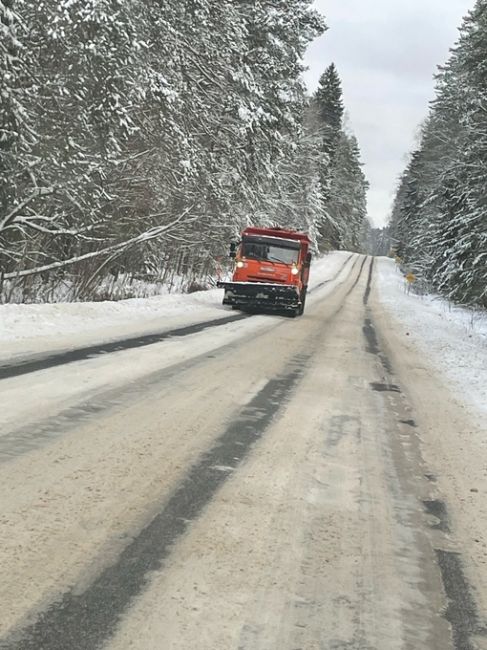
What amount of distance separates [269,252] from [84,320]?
8404 millimetres

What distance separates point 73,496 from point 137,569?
0.85 meters

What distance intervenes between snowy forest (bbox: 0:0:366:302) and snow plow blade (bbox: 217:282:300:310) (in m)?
2.57

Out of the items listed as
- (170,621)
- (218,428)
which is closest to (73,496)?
(170,621)

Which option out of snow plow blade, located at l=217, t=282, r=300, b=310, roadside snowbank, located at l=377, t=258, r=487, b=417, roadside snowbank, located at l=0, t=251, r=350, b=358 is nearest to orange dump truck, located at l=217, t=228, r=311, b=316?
snow plow blade, located at l=217, t=282, r=300, b=310

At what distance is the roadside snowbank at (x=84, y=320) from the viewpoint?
8.61 m

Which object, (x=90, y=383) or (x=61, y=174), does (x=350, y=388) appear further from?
(x=61, y=174)

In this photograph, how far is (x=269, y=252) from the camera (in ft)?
60.9

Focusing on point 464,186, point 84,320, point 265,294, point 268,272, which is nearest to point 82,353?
point 84,320

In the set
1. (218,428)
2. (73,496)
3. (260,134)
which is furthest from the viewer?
(260,134)

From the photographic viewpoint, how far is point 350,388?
7383 mm

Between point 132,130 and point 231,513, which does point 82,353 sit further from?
point 132,130

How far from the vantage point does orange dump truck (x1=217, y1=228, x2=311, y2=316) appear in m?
17.7

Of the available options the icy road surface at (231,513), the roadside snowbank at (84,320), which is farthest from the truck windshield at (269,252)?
the icy road surface at (231,513)

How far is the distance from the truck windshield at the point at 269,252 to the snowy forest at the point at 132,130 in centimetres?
177
